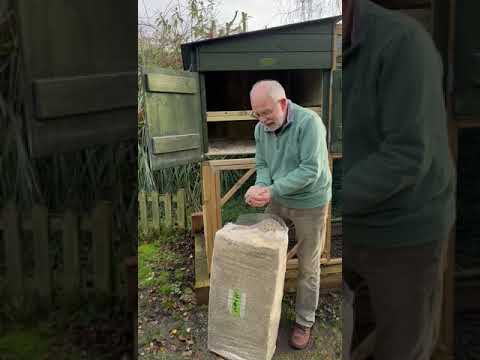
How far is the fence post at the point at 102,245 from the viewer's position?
1.58 m

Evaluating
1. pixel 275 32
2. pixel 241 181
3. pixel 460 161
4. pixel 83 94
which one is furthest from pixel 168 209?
pixel 460 161

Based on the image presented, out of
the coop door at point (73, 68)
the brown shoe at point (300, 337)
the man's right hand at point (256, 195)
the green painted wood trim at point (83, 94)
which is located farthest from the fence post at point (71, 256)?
Result: the brown shoe at point (300, 337)

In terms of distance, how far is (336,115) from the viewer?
1162mm

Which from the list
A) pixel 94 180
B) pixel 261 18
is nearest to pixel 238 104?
pixel 261 18

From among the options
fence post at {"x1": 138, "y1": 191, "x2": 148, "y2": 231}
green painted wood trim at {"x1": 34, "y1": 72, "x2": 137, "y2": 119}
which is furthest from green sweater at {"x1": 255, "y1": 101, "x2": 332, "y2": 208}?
green painted wood trim at {"x1": 34, "y1": 72, "x2": 137, "y2": 119}

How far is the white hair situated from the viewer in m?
1.17

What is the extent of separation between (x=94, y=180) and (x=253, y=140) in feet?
2.20

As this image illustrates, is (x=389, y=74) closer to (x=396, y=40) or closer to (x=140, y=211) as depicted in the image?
(x=396, y=40)

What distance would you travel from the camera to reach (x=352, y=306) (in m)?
1.29

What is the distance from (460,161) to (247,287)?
72cm

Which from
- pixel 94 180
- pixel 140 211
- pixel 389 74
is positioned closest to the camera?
pixel 389 74

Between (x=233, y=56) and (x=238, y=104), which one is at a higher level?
(x=233, y=56)

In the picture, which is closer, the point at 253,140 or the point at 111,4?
the point at 253,140

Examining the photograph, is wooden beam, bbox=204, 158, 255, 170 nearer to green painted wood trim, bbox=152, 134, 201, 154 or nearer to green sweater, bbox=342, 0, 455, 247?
green painted wood trim, bbox=152, 134, 201, 154
